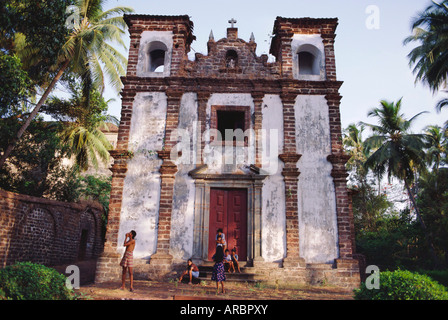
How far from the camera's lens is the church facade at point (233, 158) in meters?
10.8

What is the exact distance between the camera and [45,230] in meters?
13.9

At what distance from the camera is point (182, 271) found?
10.5 metres

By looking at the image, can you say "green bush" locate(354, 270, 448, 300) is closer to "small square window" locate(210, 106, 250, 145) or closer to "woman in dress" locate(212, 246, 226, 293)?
"woman in dress" locate(212, 246, 226, 293)

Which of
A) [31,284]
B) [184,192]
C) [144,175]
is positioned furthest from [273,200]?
[31,284]

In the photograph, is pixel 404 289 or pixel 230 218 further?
pixel 230 218

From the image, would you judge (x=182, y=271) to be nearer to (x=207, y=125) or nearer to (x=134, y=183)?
(x=134, y=183)

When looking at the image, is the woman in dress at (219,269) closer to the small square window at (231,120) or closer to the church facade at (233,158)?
the church facade at (233,158)

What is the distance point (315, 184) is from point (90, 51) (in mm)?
11466

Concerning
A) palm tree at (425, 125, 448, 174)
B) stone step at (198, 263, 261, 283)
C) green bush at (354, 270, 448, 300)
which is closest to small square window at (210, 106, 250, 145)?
stone step at (198, 263, 261, 283)

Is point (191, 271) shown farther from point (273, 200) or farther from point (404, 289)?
point (404, 289)

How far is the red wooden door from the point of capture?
11112mm

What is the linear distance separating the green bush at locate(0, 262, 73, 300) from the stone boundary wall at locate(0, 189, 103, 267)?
6.56 metres
